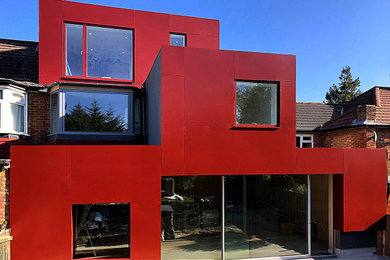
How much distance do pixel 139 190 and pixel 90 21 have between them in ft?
23.7

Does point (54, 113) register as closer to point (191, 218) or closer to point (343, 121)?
point (191, 218)

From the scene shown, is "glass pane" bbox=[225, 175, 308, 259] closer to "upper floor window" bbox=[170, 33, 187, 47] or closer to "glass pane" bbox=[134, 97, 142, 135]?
"glass pane" bbox=[134, 97, 142, 135]

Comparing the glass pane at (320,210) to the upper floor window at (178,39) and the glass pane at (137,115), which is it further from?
the upper floor window at (178,39)

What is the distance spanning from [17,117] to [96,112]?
2.59 metres

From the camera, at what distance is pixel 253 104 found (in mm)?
7363

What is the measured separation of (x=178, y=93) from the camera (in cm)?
693

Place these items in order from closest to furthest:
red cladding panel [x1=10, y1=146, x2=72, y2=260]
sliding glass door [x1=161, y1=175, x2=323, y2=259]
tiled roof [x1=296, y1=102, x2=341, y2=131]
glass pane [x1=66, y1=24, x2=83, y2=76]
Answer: red cladding panel [x1=10, y1=146, x2=72, y2=260]
sliding glass door [x1=161, y1=175, x2=323, y2=259]
glass pane [x1=66, y1=24, x2=83, y2=76]
tiled roof [x1=296, y1=102, x2=341, y2=131]

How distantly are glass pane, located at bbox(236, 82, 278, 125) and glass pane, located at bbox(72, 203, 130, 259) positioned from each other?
4292mm

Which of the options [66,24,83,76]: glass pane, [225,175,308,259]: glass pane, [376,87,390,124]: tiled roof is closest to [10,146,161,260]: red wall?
[225,175,308,259]: glass pane

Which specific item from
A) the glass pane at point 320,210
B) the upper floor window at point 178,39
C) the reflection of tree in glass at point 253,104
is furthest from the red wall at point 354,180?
the upper floor window at point 178,39

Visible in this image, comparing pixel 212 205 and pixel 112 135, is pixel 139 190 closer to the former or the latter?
pixel 212 205

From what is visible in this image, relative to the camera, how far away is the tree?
36.9m

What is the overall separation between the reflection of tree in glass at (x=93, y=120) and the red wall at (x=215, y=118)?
324cm

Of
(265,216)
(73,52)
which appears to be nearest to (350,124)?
(265,216)
